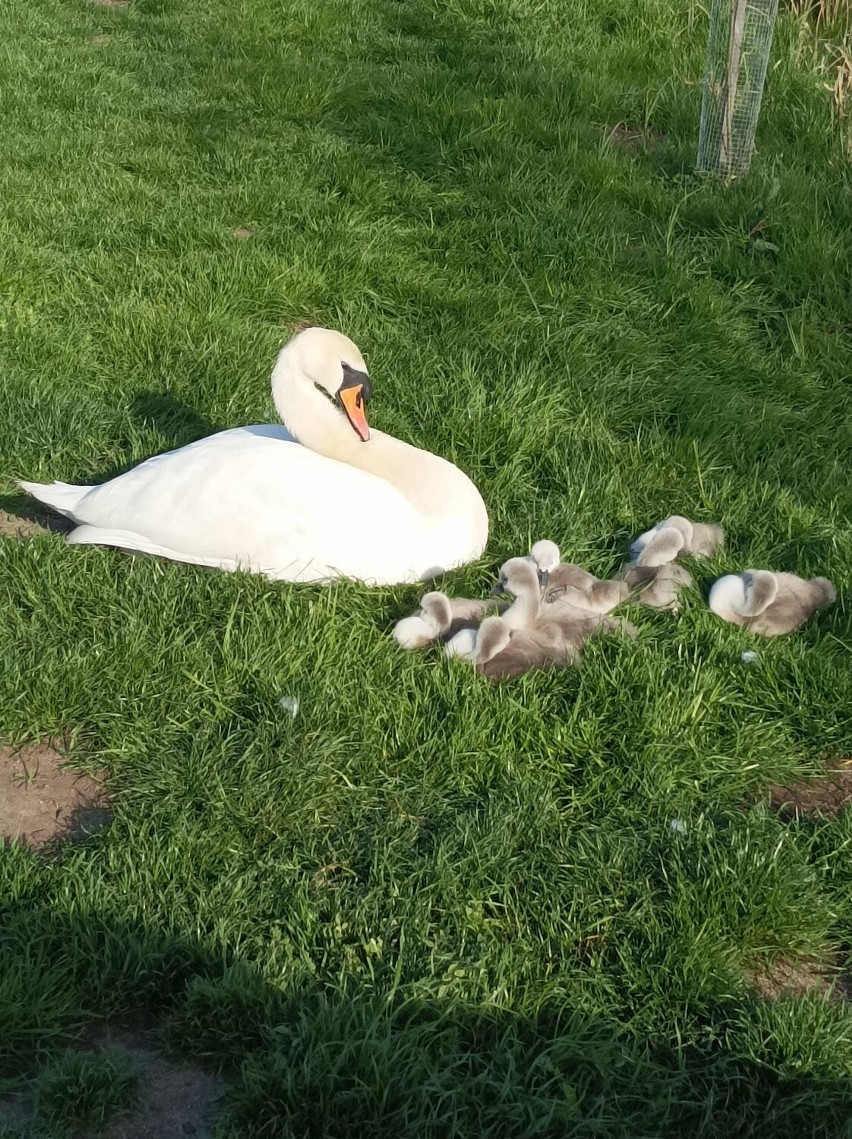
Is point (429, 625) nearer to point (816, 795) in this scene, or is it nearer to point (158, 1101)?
point (816, 795)

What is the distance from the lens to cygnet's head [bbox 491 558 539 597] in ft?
12.0

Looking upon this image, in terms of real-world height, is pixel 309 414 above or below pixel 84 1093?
above

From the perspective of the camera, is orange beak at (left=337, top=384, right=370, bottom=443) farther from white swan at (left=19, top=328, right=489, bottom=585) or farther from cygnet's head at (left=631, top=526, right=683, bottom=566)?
cygnet's head at (left=631, top=526, right=683, bottom=566)

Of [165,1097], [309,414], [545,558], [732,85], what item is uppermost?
[732,85]

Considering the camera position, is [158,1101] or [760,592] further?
[760,592]

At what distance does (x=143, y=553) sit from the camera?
3.90 metres

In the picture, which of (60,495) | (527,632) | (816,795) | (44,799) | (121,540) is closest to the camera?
(44,799)

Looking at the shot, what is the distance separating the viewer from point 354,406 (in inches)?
156

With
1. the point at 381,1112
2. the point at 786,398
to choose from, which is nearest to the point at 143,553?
the point at 381,1112

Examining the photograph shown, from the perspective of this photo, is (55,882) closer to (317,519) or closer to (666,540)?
(317,519)

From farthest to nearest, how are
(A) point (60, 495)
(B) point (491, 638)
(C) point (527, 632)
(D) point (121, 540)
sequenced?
(A) point (60, 495) < (D) point (121, 540) < (C) point (527, 632) < (B) point (491, 638)

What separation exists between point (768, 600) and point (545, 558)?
2.30ft

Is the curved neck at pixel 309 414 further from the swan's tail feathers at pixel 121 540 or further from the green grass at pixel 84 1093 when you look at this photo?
the green grass at pixel 84 1093

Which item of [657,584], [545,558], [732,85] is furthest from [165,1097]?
[732,85]
